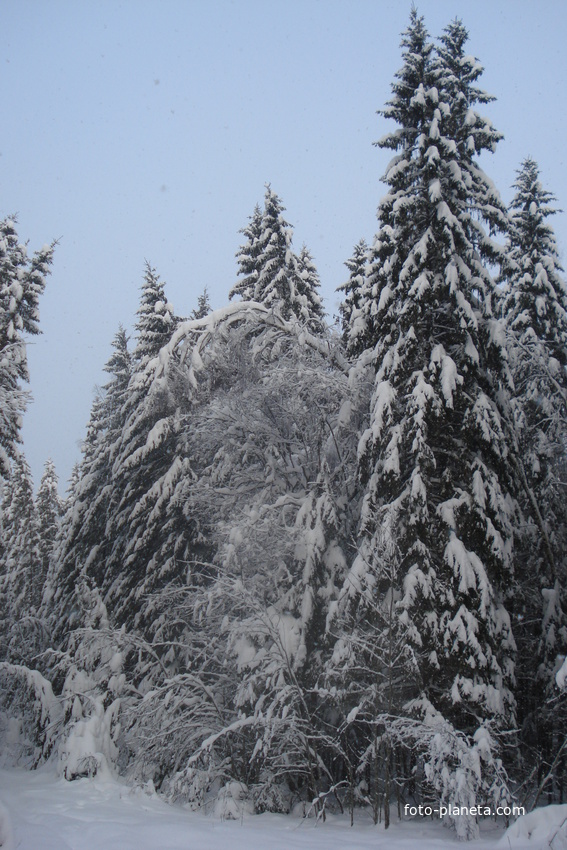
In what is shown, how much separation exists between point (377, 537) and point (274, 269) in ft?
42.6

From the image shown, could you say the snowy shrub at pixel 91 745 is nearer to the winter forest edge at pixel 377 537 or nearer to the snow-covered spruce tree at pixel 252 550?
the winter forest edge at pixel 377 537

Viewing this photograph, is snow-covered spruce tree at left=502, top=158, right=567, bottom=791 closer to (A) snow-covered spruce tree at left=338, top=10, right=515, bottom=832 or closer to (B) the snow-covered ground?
(A) snow-covered spruce tree at left=338, top=10, right=515, bottom=832

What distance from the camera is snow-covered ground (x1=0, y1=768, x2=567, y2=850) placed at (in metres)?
6.56

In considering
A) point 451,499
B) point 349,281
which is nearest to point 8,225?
point 349,281

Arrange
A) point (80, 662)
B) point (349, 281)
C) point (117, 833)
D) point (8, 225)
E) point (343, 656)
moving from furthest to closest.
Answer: point (349, 281), point (8, 225), point (80, 662), point (343, 656), point (117, 833)

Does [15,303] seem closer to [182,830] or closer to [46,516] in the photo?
[182,830]

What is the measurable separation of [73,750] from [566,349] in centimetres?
1489

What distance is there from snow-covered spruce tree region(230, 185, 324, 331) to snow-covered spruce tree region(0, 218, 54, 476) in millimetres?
7083

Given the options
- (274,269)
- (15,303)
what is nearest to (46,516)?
(15,303)

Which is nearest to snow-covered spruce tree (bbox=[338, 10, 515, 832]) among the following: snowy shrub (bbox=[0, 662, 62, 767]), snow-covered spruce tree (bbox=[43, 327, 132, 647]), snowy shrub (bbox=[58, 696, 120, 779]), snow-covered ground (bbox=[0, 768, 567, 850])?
snow-covered ground (bbox=[0, 768, 567, 850])

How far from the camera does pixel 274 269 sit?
816 inches

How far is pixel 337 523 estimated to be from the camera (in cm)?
1228

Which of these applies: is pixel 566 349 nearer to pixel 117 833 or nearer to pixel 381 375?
pixel 381 375

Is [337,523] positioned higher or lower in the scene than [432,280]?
lower
